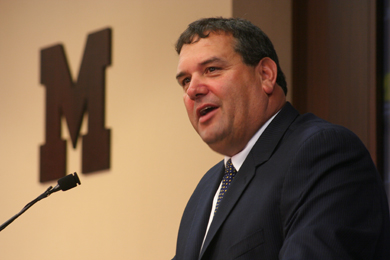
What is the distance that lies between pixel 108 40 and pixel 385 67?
69.9 inches

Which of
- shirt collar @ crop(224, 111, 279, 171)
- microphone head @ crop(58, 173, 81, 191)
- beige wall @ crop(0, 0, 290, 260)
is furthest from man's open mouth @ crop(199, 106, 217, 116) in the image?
beige wall @ crop(0, 0, 290, 260)

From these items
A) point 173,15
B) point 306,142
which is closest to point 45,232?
point 173,15

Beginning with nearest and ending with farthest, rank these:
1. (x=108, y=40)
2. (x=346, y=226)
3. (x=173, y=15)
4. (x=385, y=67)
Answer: (x=346, y=226) < (x=385, y=67) < (x=173, y=15) < (x=108, y=40)

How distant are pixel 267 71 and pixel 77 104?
2.12 meters

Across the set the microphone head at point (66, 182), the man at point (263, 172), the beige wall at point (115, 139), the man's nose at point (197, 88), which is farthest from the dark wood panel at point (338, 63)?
the microphone head at point (66, 182)

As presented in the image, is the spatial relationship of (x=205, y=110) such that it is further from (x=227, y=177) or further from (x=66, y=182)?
(x=66, y=182)

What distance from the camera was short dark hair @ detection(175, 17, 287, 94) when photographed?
1.93 m

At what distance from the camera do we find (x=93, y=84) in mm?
3719

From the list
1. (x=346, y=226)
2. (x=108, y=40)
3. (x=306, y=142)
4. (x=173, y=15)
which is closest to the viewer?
(x=346, y=226)

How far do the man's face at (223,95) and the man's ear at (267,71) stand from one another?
0.01 m

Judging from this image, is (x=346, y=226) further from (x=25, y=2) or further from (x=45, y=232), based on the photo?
(x=25, y=2)

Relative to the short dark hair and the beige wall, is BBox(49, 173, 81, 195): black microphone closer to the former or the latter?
the short dark hair

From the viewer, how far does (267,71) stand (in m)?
1.96

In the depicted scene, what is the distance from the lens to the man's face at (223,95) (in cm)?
187
